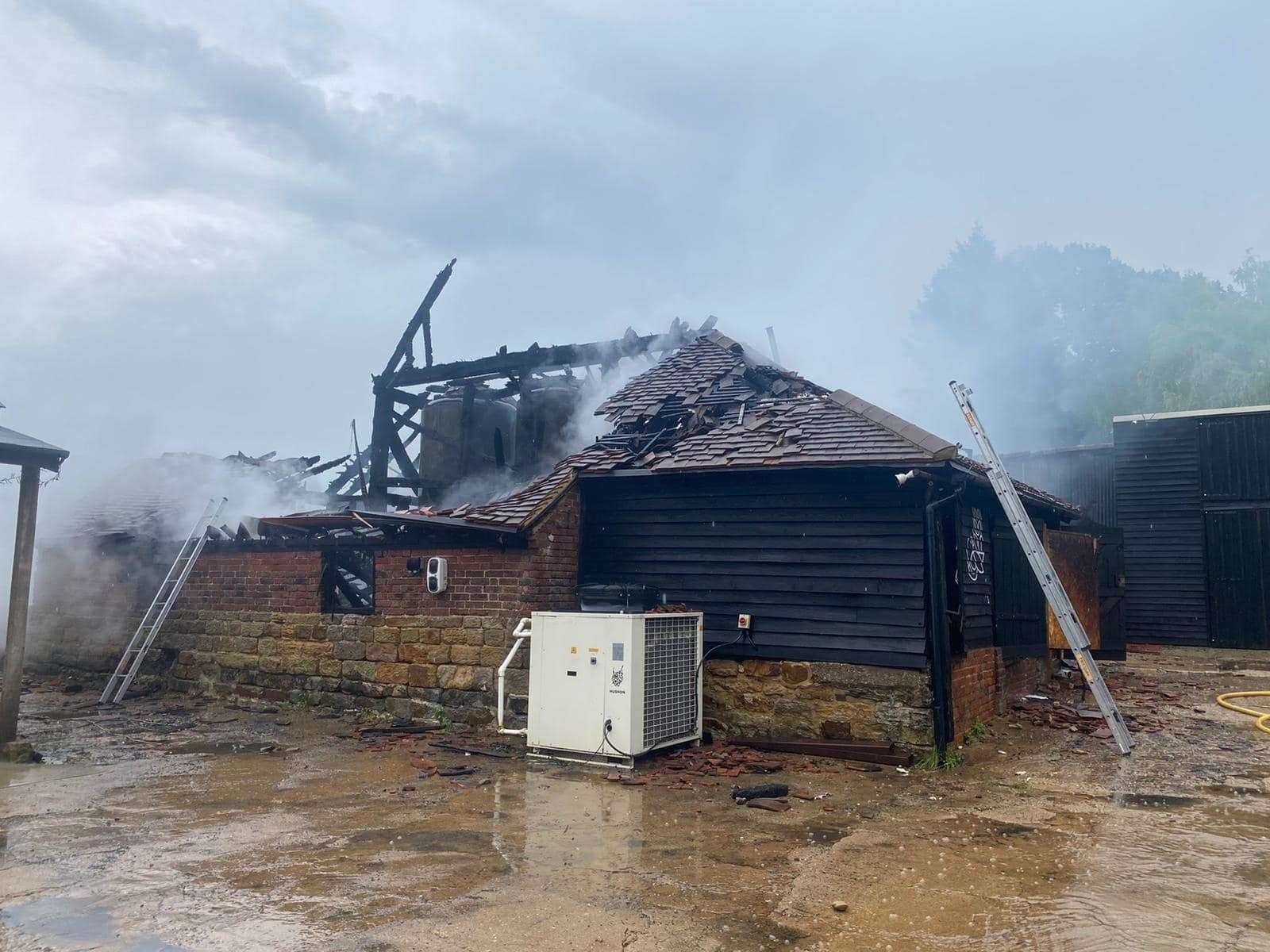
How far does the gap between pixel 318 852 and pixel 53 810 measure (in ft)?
8.77

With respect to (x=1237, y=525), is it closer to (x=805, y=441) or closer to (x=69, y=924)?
(x=805, y=441)

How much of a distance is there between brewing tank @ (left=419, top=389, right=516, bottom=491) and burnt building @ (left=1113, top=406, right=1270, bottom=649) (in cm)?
1487

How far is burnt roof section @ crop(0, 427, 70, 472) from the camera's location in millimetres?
8844

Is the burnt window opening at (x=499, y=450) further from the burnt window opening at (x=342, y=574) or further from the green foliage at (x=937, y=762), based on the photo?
the green foliage at (x=937, y=762)

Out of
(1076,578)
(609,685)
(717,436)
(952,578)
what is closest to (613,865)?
(609,685)

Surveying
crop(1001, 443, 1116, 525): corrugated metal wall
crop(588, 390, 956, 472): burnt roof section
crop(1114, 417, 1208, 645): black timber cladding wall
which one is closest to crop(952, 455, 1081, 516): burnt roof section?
crop(588, 390, 956, 472): burnt roof section

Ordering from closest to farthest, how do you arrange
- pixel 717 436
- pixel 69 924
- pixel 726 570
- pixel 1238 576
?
pixel 69 924 → pixel 726 570 → pixel 717 436 → pixel 1238 576

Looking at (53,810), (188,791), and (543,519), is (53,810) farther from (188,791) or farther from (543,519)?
(543,519)

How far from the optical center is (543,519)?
33.1 feet

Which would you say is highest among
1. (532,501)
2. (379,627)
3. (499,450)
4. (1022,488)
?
(499,450)

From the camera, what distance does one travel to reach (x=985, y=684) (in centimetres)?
1027

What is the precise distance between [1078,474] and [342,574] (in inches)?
746

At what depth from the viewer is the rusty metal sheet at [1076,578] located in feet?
39.9

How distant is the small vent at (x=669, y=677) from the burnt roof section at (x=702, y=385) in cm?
334
